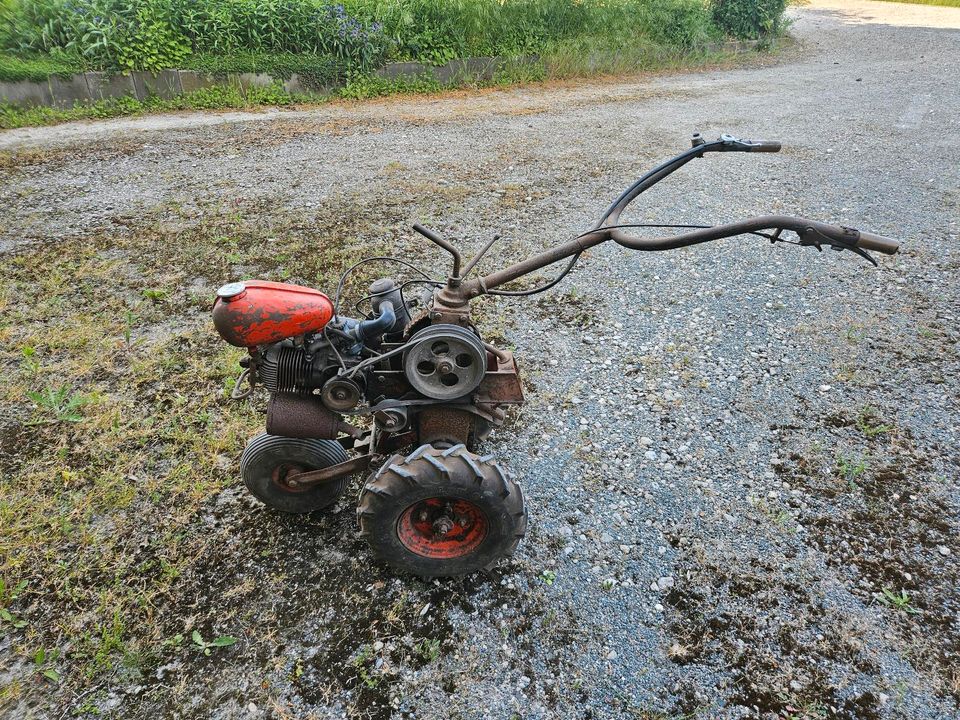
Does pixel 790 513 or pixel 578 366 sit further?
pixel 578 366

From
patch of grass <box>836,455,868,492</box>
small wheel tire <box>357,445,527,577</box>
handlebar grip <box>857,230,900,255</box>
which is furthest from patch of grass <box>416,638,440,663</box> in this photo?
patch of grass <box>836,455,868,492</box>

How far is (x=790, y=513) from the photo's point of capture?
10.4 feet

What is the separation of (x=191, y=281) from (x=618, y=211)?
382 cm

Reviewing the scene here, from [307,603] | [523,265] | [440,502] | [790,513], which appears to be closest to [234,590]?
[307,603]

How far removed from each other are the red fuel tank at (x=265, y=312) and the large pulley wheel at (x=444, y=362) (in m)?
0.41

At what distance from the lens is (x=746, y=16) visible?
44.7 ft

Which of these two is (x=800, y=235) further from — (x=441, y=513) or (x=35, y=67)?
(x=35, y=67)

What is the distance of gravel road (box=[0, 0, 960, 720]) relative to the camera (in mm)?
2424

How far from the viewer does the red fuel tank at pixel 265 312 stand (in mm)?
2398

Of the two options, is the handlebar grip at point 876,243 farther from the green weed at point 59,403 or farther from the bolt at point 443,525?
the green weed at point 59,403

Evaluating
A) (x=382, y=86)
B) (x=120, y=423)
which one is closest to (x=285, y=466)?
(x=120, y=423)

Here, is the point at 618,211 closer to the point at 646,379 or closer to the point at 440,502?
the point at 440,502

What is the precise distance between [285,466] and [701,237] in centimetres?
206

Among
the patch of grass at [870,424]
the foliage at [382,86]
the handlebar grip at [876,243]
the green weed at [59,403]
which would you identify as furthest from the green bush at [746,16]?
the green weed at [59,403]
